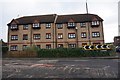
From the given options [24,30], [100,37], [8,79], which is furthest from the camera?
[24,30]

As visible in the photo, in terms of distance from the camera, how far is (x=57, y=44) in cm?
6178

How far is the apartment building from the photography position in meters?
61.0

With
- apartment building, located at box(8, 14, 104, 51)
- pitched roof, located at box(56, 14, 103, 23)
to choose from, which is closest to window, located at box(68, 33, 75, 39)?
apartment building, located at box(8, 14, 104, 51)

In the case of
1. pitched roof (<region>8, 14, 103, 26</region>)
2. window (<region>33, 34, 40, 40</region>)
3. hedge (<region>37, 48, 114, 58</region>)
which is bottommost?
hedge (<region>37, 48, 114, 58</region>)

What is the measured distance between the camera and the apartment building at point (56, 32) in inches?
2400

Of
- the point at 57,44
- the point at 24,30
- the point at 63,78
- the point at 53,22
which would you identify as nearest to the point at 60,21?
the point at 53,22

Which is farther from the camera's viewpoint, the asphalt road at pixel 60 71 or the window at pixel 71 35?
the window at pixel 71 35

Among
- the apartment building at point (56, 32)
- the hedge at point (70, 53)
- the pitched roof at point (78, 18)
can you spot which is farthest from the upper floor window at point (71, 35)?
the hedge at point (70, 53)

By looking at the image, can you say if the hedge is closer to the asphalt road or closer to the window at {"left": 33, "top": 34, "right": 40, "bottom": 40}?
the window at {"left": 33, "top": 34, "right": 40, "bottom": 40}

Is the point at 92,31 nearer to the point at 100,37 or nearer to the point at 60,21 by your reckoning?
the point at 100,37

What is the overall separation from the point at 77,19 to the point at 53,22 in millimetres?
6696

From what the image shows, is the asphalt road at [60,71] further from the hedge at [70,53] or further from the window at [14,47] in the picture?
the window at [14,47]

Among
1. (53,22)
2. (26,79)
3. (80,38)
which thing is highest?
(53,22)

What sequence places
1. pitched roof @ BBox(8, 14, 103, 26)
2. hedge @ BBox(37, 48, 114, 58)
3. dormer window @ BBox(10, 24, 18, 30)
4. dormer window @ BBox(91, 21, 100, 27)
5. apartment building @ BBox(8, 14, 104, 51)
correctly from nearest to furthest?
hedge @ BBox(37, 48, 114, 58), apartment building @ BBox(8, 14, 104, 51), dormer window @ BBox(91, 21, 100, 27), pitched roof @ BBox(8, 14, 103, 26), dormer window @ BBox(10, 24, 18, 30)
